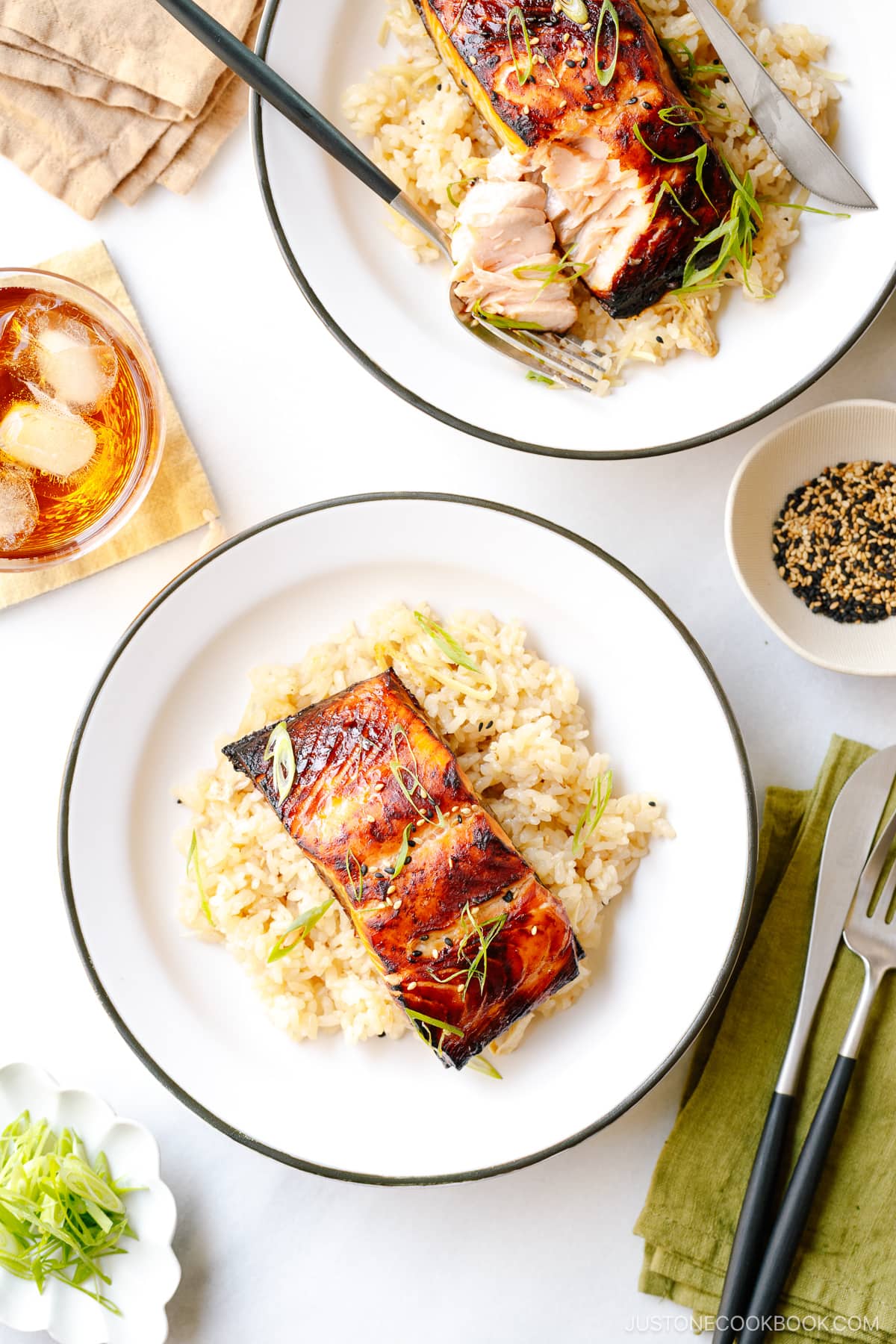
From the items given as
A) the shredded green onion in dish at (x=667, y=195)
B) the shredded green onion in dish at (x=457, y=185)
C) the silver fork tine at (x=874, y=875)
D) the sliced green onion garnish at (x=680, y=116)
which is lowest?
the silver fork tine at (x=874, y=875)

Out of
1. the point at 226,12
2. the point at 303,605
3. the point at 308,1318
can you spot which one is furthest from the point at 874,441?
the point at 308,1318

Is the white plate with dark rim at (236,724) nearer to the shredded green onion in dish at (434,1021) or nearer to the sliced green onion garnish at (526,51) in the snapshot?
the shredded green onion in dish at (434,1021)

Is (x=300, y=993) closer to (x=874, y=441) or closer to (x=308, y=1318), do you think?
(x=308, y=1318)

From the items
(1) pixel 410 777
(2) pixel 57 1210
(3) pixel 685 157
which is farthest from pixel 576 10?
(2) pixel 57 1210

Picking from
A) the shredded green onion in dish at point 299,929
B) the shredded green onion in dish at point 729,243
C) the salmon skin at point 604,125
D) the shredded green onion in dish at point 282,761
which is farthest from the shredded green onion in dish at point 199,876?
the shredded green onion in dish at point 729,243

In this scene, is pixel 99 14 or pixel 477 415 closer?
pixel 477 415

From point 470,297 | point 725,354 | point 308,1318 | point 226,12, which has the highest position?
point 226,12

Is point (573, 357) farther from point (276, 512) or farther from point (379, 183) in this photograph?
point (276, 512)
